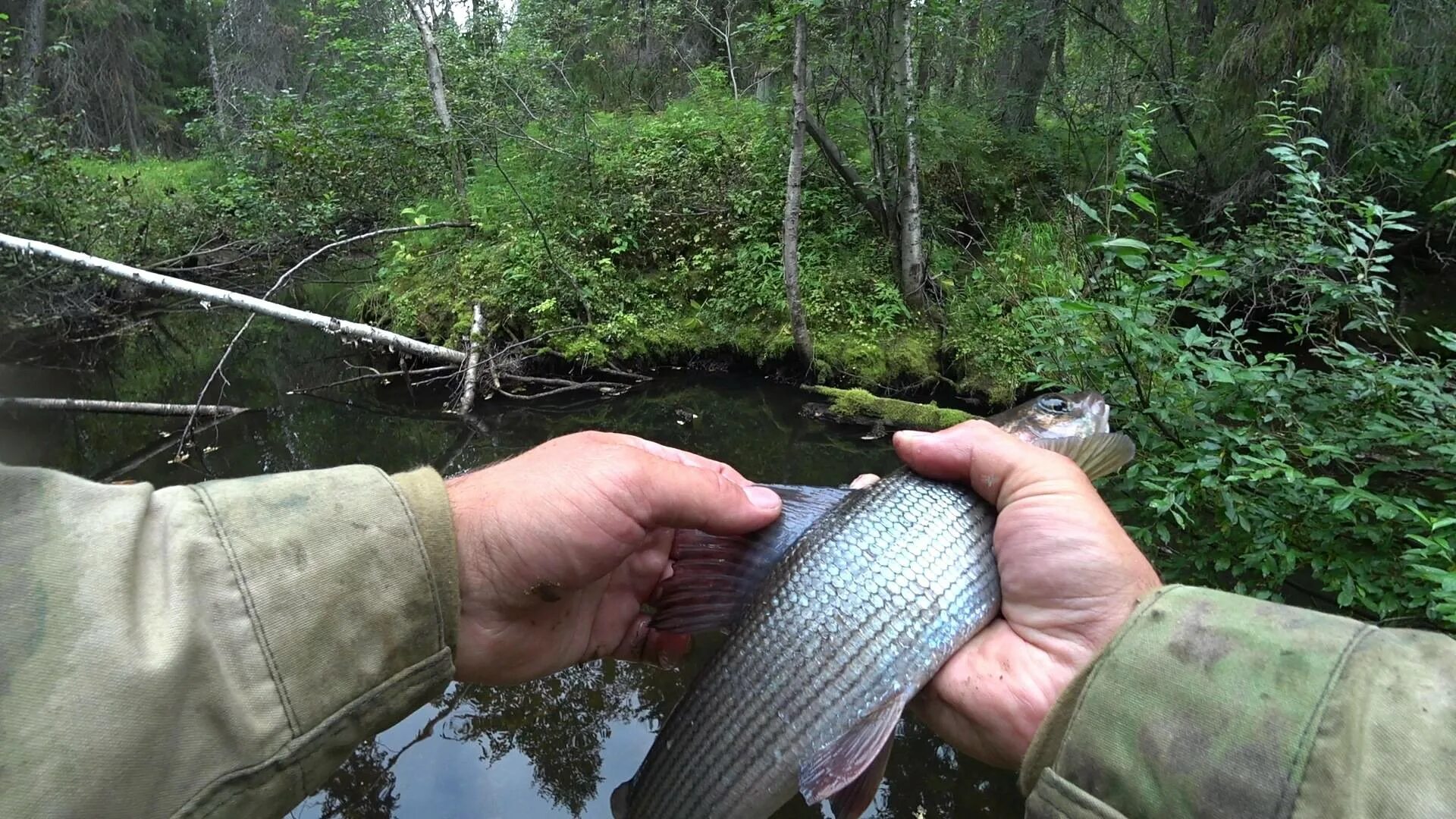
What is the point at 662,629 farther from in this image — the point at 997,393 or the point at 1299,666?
the point at 997,393

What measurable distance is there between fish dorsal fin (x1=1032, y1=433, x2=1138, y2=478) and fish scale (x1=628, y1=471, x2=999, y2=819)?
1.95 feet

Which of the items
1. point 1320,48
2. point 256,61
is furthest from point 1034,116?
point 256,61

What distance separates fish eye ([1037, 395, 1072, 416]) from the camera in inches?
107

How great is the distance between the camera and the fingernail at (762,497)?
7.94ft

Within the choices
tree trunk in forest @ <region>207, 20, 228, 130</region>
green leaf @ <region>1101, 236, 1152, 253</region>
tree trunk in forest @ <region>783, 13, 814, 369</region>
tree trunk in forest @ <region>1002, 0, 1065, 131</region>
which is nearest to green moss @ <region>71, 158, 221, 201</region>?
tree trunk in forest @ <region>207, 20, 228, 130</region>

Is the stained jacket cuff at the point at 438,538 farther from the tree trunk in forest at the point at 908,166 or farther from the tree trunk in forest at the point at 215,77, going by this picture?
the tree trunk in forest at the point at 215,77

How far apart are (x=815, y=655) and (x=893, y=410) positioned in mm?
6689

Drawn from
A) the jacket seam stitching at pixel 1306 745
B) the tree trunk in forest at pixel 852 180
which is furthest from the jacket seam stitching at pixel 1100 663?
the tree trunk in forest at pixel 852 180

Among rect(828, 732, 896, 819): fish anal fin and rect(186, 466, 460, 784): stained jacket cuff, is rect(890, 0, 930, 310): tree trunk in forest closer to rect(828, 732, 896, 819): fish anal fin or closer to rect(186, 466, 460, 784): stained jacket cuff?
rect(828, 732, 896, 819): fish anal fin

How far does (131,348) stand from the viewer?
13117 mm

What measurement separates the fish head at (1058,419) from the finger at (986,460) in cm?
24

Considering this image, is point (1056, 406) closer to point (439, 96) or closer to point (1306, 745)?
point (1306, 745)

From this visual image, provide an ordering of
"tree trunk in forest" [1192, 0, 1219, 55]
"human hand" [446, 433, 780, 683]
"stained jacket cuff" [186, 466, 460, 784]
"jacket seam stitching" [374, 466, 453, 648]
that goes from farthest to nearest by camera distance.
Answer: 1. "tree trunk in forest" [1192, 0, 1219, 55]
2. "human hand" [446, 433, 780, 683]
3. "jacket seam stitching" [374, 466, 453, 648]
4. "stained jacket cuff" [186, 466, 460, 784]

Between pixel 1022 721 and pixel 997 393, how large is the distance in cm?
687
